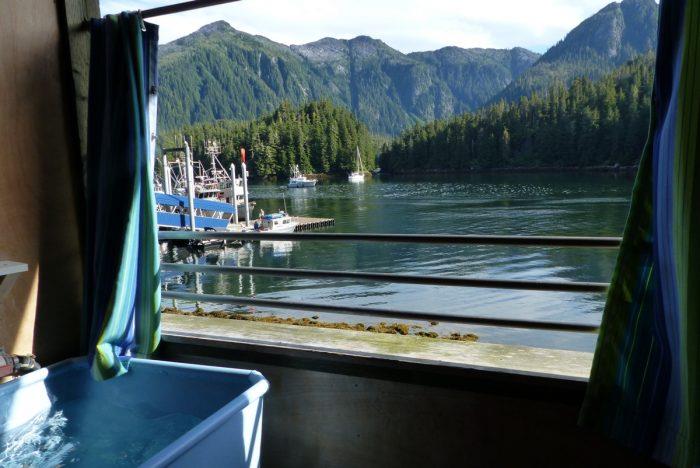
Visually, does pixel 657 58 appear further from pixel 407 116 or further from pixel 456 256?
pixel 407 116

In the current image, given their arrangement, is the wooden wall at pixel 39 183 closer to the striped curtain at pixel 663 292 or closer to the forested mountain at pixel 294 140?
the striped curtain at pixel 663 292

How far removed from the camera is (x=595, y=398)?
122cm

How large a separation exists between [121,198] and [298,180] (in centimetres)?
3249

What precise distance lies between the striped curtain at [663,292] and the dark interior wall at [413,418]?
17 cm

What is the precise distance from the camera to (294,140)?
3080 centimetres

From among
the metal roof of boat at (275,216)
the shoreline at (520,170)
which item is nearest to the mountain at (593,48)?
the shoreline at (520,170)

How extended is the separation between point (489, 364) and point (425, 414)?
0.80ft

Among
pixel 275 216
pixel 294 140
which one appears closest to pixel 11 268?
pixel 275 216

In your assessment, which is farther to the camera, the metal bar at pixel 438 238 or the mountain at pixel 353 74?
the mountain at pixel 353 74

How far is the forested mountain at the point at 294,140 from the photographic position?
28.7 metres

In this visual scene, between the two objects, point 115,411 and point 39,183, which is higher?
point 39,183

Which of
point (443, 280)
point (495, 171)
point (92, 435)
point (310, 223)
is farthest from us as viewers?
point (495, 171)

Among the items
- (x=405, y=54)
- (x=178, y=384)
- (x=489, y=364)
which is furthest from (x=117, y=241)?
(x=405, y=54)

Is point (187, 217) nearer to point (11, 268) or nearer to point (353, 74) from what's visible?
point (11, 268)
